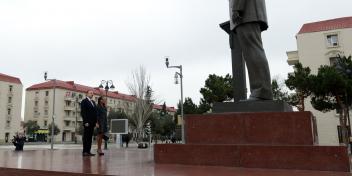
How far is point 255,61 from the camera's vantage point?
233 inches

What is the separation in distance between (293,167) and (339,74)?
57.2 feet

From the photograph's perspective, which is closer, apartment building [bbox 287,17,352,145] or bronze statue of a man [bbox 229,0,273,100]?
bronze statue of a man [bbox 229,0,273,100]

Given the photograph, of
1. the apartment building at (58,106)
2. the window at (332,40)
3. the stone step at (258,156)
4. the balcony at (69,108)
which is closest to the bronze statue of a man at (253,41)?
the stone step at (258,156)

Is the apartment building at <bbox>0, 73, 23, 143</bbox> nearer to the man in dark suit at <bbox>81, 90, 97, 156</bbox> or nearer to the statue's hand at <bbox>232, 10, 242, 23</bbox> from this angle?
the man in dark suit at <bbox>81, 90, 97, 156</bbox>

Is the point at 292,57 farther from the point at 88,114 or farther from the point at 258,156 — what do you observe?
the point at 258,156

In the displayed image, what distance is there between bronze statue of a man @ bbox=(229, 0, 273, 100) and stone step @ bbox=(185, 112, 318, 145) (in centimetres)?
55

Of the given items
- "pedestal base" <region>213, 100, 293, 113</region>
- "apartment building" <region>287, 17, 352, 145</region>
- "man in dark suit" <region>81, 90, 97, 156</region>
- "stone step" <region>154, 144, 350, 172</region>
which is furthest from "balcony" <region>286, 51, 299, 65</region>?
"stone step" <region>154, 144, 350, 172</region>

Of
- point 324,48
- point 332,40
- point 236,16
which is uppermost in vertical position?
point 332,40

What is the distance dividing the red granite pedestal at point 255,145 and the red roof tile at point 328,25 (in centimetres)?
3786

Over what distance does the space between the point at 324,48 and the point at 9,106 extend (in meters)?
63.4

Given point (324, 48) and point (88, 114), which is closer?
point (88, 114)

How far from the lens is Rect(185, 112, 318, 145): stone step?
16.9ft

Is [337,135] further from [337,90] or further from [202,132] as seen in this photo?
[202,132]

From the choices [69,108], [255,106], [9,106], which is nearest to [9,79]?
[9,106]
